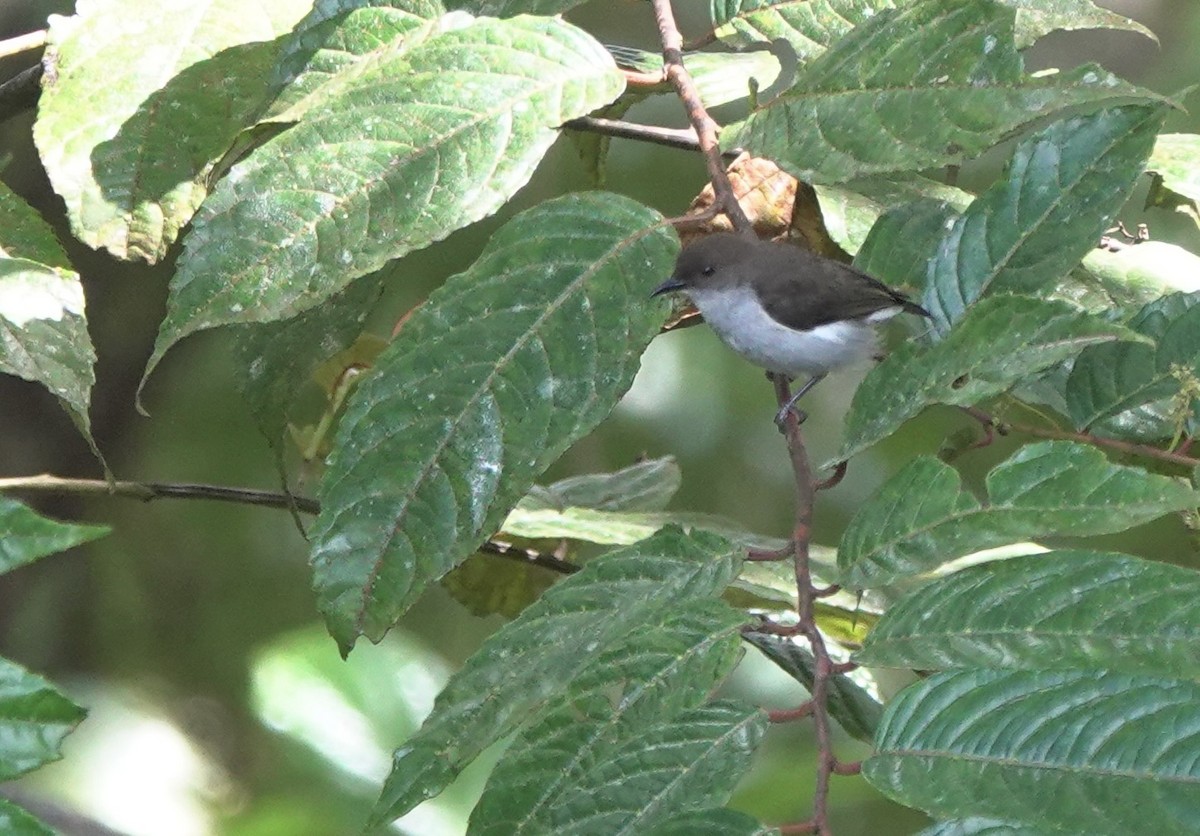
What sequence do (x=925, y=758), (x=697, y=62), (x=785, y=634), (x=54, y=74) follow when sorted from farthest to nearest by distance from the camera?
(x=697, y=62), (x=54, y=74), (x=785, y=634), (x=925, y=758)

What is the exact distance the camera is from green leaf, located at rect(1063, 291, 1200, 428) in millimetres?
1302

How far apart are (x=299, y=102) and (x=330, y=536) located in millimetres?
604

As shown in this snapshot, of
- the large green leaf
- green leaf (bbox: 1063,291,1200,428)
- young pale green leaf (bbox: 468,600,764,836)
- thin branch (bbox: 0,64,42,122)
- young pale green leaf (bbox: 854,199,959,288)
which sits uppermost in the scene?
the large green leaf

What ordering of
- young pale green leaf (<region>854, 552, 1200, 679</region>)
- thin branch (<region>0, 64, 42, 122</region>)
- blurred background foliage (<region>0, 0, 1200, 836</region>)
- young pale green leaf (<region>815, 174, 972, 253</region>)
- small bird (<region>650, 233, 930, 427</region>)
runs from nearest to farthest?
young pale green leaf (<region>854, 552, 1200, 679</region>) → young pale green leaf (<region>815, 174, 972, 253</region>) → thin branch (<region>0, 64, 42, 122</region>) → small bird (<region>650, 233, 930, 427</region>) → blurred background foliage (<region>0, 0, 1200, 836</region>)

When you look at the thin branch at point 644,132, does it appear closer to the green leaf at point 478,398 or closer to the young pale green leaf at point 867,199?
the young pale green leaf at point 867,199

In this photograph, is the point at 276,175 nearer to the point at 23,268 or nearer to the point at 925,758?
the point at 23,268

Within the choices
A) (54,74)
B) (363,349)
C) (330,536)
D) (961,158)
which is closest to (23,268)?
(54,74)

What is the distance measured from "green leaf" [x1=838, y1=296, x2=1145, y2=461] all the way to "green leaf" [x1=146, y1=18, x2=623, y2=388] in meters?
0.46

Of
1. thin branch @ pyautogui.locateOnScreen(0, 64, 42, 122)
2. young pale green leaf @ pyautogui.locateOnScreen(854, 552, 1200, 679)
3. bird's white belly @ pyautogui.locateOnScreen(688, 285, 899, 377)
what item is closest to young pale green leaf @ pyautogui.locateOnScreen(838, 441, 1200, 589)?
young pale green leaf @ pyautogui.locateOnScreen(854, 552, 1200, 679)

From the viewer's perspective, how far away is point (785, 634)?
3.69 feet

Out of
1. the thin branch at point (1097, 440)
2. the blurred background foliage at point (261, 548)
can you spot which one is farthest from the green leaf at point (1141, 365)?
the blurred background foliage at point (261, 548)

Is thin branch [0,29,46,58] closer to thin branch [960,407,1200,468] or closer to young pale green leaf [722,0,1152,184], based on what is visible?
young pale green leaf [722,0,1152,184]

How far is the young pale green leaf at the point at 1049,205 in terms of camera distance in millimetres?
1291

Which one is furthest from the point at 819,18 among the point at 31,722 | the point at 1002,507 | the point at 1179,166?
the point at 31,722
